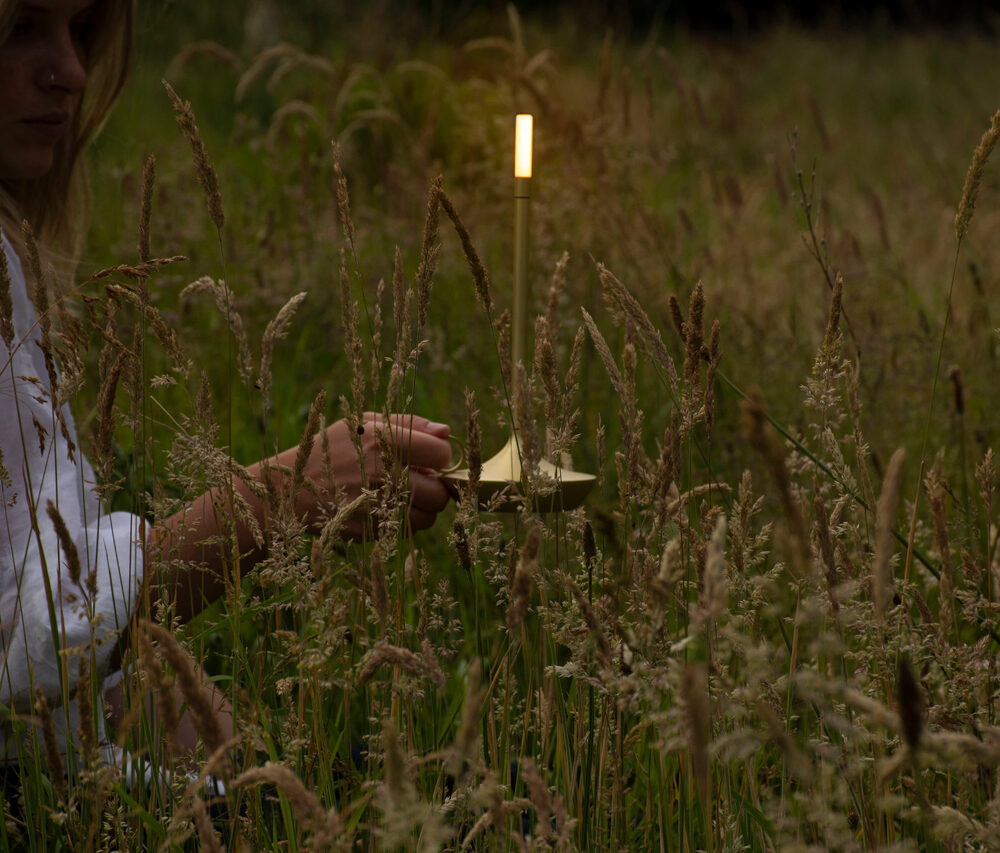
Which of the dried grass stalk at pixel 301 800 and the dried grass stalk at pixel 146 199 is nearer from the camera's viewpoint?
the dried grass stalk at pixel 301 800

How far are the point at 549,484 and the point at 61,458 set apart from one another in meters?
0.91

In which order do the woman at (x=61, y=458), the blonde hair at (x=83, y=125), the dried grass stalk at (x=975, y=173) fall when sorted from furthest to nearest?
the blonde hair at (x=83, y=125) → the woman at (x=61, y=458) → the dried grass stalk at (x=975, y=173)

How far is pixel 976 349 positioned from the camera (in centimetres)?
285

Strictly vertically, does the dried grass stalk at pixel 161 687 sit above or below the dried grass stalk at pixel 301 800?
above

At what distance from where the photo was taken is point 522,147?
1240mm

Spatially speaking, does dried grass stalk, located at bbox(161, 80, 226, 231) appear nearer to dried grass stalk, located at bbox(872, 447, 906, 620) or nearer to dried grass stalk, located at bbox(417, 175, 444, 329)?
dried grass stalk, located at bbox(417, 175, 444, 329)

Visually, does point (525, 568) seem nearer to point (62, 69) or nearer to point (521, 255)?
point (521, 255)

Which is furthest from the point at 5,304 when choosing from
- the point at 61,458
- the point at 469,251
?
the point at 61,458

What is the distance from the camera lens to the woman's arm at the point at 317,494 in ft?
3.39

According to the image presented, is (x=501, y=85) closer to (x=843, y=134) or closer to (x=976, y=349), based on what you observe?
(x=976, y=349)

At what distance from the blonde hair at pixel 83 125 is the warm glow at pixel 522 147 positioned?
958mm

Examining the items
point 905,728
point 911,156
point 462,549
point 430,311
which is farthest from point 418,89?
point 905,728

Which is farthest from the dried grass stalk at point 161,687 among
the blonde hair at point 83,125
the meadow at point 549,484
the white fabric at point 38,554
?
the blonde hair at point 83,125

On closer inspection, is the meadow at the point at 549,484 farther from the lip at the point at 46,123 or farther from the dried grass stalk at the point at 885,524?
the lip at the point at 46,123
